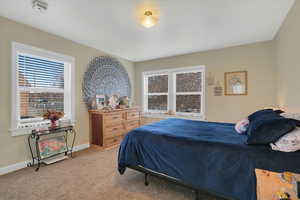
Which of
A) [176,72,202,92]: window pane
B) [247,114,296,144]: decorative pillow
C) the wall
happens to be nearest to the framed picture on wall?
the wall

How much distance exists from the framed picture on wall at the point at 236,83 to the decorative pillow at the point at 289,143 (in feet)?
7.80

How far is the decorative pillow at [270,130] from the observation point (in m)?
1.31

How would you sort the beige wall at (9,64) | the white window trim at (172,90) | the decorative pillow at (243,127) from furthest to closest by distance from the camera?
the white window trim at (172,90) → the beige wall at (9,64) → the decorative pillow at (243,127)

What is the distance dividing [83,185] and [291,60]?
3562mm

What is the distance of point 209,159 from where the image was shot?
151cm

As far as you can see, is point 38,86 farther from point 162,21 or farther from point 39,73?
point 162,21

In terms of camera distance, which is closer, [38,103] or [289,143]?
[289,143]

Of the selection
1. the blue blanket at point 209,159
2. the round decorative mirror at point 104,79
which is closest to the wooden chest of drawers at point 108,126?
the round decorative mirror at point 104,79

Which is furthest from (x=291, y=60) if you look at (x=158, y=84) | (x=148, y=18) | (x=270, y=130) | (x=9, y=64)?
(x=9, y=64)

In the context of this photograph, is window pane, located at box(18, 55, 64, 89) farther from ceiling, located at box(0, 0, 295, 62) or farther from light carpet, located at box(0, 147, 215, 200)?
light carpet, located at box(0, 147, 215, 200)

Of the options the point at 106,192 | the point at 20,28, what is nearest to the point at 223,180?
the point at 106,192

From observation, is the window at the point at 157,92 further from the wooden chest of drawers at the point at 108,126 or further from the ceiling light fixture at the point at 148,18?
the ceiling light fixture at the point at 148,18

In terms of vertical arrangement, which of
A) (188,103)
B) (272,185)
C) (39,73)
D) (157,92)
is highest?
(39,73)

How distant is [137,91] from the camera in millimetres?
5098
